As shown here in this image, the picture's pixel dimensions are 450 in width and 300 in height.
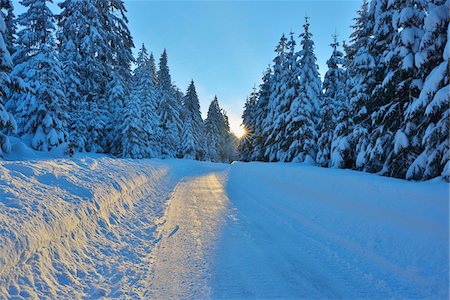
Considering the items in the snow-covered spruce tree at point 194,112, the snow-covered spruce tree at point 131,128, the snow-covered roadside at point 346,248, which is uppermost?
the snow-covered spruce tree at point 194,112

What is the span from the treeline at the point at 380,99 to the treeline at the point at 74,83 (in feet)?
45.8

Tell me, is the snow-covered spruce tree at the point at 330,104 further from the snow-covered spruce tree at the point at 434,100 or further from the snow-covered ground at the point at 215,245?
the snow-covered ground at the point at 215,245

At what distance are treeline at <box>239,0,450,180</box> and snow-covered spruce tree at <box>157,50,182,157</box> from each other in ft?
60.7

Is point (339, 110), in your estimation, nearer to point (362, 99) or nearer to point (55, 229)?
point (362, 99)

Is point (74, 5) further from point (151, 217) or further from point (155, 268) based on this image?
point (155, 268)

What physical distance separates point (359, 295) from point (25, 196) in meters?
5.63

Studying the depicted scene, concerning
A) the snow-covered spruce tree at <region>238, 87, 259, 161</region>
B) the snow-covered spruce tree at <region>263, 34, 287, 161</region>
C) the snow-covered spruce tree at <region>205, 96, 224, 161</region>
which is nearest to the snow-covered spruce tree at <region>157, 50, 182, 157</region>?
the snow-covered spruce tree at <region>238, 87, 259, 161</region>

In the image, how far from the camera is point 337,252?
5.22 metres

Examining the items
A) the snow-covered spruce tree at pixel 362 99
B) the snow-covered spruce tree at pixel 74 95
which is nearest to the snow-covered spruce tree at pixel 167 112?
the snow-covered spruce tree at pixel 74 95

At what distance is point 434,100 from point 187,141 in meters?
41.2

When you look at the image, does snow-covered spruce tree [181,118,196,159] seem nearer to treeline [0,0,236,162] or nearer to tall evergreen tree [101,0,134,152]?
treeline [0,0,236,162]

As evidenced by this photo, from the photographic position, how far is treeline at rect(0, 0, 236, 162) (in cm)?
1424

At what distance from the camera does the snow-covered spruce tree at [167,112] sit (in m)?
40.9

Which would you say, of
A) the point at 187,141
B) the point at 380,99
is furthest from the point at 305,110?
the point at 187,141
